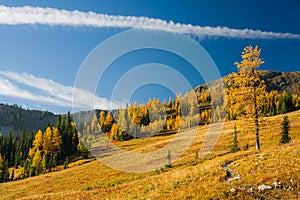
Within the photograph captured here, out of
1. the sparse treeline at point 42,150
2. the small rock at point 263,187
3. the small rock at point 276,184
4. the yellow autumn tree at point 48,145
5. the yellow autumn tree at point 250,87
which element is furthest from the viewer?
the yellow autumn tree at point 48,145

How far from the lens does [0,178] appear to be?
83750 mm

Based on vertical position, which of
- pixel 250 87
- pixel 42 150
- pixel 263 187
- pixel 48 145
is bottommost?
pixel 42 150

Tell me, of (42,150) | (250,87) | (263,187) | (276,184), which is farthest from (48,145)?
(276,184)

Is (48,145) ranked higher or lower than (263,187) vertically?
lower

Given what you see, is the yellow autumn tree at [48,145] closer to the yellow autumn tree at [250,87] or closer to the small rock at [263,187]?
the yellow autumn tree at [250,87]

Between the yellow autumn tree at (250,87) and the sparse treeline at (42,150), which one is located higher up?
the yellow autumn tree at (250,87)

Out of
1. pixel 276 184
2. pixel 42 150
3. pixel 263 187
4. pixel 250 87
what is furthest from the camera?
pixel 42 150

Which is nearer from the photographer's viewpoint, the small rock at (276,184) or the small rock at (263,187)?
the small rock at (263,187)

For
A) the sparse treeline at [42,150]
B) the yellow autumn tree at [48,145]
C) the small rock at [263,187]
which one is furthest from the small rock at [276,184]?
the yellow autumn tree at [48,145]

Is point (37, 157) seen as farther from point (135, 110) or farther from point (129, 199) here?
point (129, 199)

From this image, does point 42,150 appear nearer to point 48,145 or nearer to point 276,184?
point 48,145

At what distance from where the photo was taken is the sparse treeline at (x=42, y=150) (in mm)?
87875

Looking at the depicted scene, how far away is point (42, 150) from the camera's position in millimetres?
104438

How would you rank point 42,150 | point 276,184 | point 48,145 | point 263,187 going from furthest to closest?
point 42,150
point 48,145
point 276,184
point 263,187
